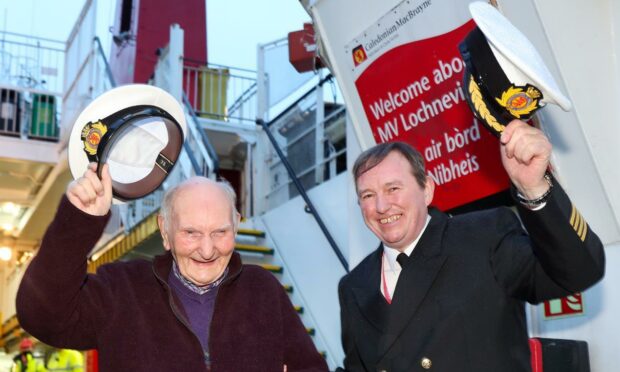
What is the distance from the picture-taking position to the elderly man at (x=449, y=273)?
1.68 m

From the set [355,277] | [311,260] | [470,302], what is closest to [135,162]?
[355,277]

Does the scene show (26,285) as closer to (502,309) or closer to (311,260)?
(502,309)

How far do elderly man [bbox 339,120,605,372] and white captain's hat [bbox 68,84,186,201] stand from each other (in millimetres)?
538

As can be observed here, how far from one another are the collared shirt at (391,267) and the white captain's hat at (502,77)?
0.57 meters

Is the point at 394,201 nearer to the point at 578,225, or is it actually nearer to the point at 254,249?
the point at 578,225

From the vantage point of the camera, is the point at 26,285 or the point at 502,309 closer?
the point at 26,285

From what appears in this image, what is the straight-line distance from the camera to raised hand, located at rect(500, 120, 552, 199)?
1.55 meters

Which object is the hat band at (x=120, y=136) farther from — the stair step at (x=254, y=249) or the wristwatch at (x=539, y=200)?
the stair step at (x=254, y=249)

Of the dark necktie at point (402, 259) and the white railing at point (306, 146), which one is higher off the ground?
the white railing at point (306, 146)

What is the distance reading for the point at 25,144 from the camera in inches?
378

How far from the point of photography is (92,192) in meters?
1.71

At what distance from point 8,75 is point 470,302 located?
9.13 metres

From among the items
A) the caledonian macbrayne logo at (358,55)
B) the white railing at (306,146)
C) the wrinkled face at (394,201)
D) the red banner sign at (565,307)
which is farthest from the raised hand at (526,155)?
the white railing at (306,146)

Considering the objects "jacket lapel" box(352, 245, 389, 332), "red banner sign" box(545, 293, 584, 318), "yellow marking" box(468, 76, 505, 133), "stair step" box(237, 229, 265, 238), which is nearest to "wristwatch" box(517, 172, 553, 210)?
"yellow marking" box(468, 76, 505, 133)
